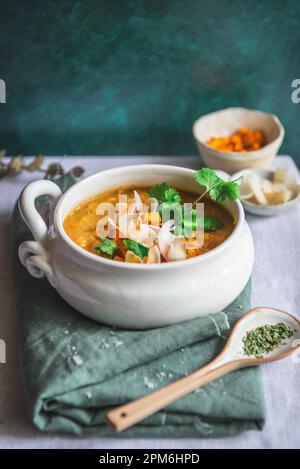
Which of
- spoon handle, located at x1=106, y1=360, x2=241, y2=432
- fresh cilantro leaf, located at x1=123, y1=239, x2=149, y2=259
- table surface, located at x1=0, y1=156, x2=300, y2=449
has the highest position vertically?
fresh cilantro leaf, located at x1=123, y1=239, x2=149, y2=259

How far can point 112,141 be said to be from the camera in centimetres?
208

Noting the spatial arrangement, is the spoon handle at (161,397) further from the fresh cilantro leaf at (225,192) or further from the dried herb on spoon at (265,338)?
the fresh cilantro leaf at (225,192)

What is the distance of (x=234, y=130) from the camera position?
193 centimetres

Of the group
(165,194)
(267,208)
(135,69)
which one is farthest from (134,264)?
(135,69)

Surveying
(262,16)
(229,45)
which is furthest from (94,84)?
(262,16)

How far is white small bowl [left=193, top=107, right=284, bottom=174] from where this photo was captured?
1.76 meters

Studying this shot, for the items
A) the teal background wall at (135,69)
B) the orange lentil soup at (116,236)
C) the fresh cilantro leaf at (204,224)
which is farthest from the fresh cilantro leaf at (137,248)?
the teal background wall at (135,69)

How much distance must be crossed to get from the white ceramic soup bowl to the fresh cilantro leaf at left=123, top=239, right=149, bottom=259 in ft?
0.24

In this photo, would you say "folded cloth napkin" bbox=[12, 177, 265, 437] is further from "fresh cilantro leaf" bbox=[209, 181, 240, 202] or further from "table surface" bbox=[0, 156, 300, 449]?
"fresh cilantro leaf" bbox=[209, 181, 240, 202]

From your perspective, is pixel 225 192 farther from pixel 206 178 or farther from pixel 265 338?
pixel 265 338

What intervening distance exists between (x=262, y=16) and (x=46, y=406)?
52.9 inches

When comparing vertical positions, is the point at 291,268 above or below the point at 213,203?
below

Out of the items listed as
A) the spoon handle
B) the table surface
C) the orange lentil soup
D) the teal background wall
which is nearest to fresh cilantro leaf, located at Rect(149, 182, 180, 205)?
the orange lentil soup
